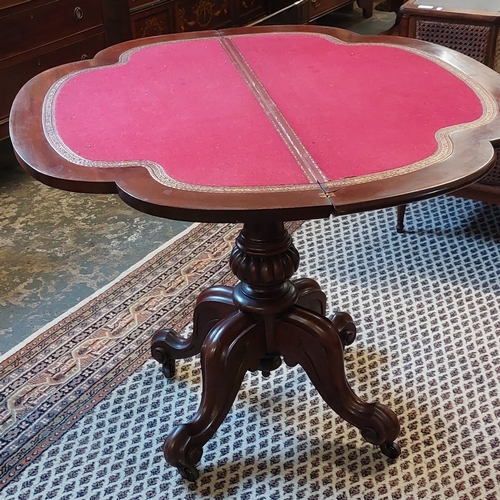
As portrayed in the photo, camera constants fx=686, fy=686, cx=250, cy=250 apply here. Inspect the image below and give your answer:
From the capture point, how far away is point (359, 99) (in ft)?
4.19

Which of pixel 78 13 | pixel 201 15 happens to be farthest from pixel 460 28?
pixel 201 15

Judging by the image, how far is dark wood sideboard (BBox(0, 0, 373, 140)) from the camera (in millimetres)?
2344

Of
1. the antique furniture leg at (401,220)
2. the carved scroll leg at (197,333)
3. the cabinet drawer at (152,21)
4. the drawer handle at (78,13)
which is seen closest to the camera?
the carved scroll leg at (197,333)

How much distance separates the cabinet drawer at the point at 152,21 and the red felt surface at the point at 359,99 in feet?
4.41

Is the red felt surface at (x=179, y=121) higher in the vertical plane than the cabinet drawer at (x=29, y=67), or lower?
higher

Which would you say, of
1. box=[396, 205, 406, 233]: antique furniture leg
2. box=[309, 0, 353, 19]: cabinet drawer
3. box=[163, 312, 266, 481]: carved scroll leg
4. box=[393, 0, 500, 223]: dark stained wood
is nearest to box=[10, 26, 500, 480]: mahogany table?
box=[163, 312, 266, 481]: carved scroll leg

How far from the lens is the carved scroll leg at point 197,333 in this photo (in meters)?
1.54

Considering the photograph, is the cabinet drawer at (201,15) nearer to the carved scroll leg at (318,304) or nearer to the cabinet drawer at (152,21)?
the cabinet drawer at (152,21)

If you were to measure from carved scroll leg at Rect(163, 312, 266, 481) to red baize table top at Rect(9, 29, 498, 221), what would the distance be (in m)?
0.43

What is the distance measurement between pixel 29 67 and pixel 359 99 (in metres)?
1.56

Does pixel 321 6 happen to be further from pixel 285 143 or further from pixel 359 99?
pixel 285 143

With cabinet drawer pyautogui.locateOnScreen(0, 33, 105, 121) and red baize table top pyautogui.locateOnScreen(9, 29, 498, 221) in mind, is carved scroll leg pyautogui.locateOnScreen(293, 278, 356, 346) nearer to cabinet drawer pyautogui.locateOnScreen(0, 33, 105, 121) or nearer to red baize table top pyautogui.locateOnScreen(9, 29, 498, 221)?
Answer: red baize table top pyautogui.locateOnScreen(9, 29, 498, 221)

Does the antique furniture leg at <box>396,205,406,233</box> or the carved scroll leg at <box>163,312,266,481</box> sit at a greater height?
the carved scroll leg at <box>163,312,266,481</box>

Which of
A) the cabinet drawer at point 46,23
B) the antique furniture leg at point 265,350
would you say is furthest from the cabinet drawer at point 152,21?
the antique furniture leg at point 265,350
